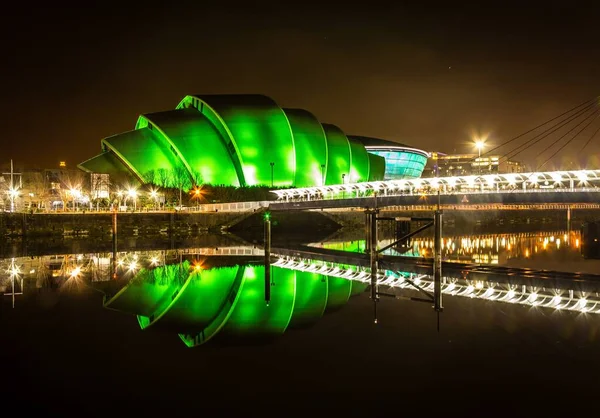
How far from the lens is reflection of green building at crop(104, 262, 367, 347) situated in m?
14.2

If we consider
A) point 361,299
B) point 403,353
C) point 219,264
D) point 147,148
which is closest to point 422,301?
point 361,299

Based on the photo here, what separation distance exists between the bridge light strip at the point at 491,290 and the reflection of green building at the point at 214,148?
40668mm

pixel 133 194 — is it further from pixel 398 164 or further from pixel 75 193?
pixel 398 164

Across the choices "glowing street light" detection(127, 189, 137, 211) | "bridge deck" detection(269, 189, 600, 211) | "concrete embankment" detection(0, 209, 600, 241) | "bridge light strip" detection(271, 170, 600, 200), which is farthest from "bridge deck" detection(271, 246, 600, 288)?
"glowing street light" detection(127, 189, 137, 211)

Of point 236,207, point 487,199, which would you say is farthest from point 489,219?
point 487,199

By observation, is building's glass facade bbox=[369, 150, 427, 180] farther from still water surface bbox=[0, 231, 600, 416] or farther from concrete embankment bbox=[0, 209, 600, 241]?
still water surface bbox=[0, 231, 600, 416]

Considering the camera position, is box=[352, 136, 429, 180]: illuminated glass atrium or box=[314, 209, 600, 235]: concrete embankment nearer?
box=[314, 209, 600, 235]: concrete embankment

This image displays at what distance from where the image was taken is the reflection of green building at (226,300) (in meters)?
14.2

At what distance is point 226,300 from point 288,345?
591 cm

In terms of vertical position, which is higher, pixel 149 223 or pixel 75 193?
pixel 75 193

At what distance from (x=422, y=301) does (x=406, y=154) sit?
317 ft

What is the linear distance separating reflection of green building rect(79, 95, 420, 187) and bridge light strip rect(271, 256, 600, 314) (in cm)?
4067

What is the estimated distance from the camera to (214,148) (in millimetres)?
66062

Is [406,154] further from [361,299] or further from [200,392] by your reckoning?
[200,392]
